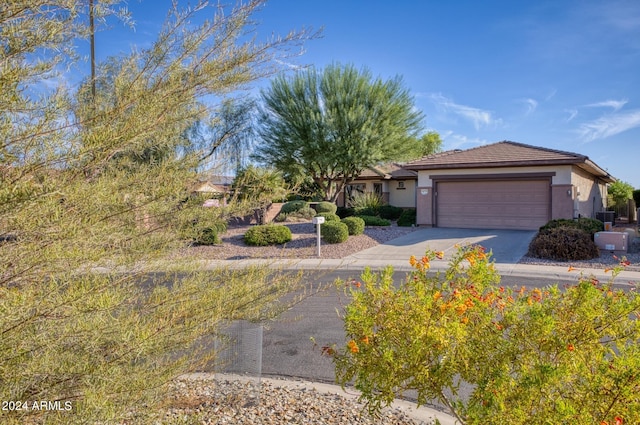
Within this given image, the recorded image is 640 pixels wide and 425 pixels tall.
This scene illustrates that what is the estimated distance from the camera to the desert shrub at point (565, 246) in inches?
488

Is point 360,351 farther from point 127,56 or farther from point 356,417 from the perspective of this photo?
point 127,56

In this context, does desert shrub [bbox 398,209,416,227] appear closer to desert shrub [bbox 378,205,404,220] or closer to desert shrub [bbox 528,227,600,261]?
desert shrub [bbox 378,205,404,220]

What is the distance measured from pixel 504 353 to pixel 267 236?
13.6m

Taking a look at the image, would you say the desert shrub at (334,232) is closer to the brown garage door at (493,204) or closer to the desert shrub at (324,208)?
the brown garage door at (493,204)

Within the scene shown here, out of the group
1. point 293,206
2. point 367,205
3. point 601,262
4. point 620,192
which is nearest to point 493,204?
point 601,262

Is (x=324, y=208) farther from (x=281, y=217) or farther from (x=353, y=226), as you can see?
(x=353, y=226)

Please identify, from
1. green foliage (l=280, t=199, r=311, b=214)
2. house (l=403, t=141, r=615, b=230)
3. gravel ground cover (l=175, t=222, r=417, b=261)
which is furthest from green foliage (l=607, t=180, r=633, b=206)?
green foliage (l=280, t=199, r=311, b=214)

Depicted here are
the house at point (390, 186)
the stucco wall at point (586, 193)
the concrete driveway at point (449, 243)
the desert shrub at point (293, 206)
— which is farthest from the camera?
the house at point (390, 186)

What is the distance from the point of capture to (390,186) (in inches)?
1188

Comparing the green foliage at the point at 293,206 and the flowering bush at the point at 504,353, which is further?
the green foliage at the point at 293,206

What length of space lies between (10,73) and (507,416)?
296cm

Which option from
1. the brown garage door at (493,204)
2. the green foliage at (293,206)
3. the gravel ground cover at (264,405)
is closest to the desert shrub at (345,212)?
the green foliage at (293,206)

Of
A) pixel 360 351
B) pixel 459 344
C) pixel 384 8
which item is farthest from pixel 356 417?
pixel 384 8

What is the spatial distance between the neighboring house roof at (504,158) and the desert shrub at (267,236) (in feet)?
29.6
